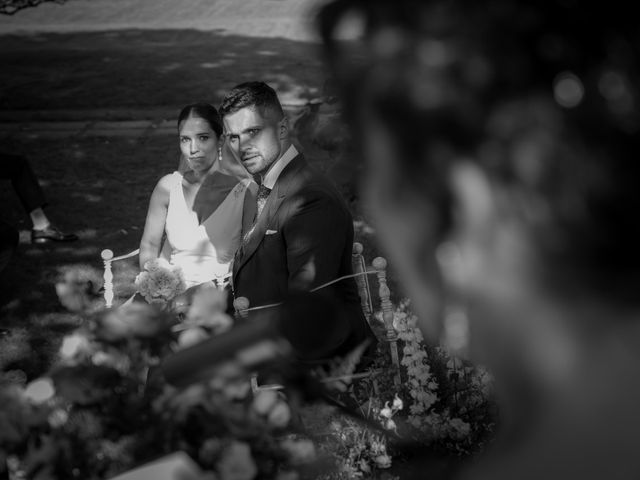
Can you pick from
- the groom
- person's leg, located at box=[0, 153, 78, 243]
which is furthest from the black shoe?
the groom

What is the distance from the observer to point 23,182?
788cm

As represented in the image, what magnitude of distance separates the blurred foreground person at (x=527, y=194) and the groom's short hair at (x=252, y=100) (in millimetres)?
3591

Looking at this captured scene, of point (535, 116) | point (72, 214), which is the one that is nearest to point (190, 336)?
point (535, 116)

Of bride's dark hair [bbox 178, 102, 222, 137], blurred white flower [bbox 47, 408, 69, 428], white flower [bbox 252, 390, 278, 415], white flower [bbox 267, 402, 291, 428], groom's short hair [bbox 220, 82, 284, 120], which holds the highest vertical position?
groom's short hair [bbox 220, 82, 284, 120]

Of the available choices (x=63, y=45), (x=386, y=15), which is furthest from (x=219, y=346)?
(x=63, y=45)

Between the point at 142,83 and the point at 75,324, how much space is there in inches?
328

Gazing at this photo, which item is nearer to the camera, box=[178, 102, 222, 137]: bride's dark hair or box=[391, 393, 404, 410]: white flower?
box=[391, 393, 404, 410]: white flower

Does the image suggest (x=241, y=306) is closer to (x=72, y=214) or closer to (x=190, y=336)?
(x=190, y=336)

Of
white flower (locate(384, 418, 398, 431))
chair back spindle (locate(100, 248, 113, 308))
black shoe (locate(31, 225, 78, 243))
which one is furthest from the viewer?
black shoe (locate(31, 225, 78, 243))

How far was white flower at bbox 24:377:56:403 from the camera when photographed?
146 centimetres

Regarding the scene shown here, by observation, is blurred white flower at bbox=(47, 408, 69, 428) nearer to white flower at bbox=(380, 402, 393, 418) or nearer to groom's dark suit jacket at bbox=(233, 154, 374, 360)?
groom's dark suit jacket at bbox=(233, 154, 374, 360)

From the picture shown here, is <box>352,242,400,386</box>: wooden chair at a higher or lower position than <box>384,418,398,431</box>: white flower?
higher

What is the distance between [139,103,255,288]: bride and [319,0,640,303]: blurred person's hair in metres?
4.23

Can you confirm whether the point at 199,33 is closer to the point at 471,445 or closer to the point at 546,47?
the point at 471,445
